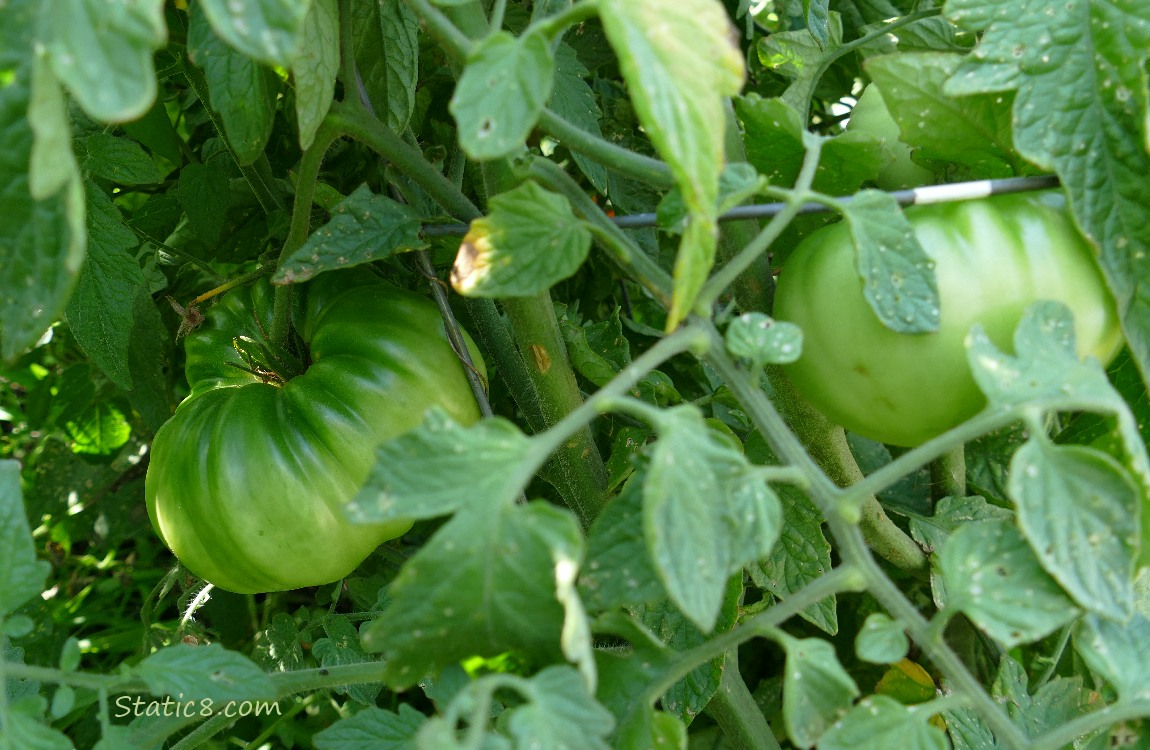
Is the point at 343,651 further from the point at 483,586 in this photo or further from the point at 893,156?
the point at 893,156

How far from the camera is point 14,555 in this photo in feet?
1.69

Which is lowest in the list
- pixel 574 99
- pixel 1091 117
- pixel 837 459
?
pixel 837 459

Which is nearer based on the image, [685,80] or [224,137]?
[685,80]

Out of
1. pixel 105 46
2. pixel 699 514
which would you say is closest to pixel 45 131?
pixel 105 46

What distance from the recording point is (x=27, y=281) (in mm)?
406

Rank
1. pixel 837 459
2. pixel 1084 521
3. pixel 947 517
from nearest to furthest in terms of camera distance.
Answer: pixel 1084 521 < pixel 837 459 < pixel 947 517

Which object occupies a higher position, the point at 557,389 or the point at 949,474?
the point at 557,389

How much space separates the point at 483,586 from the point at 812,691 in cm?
18

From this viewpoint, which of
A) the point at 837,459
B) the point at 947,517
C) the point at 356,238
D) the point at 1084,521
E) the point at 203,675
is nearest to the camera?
the point at 1084,521

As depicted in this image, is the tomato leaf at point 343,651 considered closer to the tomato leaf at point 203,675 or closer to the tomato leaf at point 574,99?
the tomato leaf at point 203,675

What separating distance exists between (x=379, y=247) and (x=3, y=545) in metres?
0.29

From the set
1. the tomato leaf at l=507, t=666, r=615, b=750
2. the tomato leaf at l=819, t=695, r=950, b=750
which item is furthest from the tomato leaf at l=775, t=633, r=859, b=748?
the tomato leaf at l=507, t=666, r=615, b=750

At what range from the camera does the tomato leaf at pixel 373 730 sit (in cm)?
58

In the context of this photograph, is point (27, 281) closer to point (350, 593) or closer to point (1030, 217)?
point (1030, 217)
